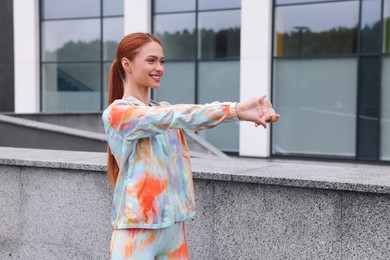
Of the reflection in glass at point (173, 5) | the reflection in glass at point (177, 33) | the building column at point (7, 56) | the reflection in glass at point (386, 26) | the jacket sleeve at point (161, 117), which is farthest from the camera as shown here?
the building column at point (7, 56)

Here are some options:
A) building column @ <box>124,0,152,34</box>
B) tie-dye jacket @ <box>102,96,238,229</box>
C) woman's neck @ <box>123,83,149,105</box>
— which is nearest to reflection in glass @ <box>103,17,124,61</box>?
building column @ <box>124,0,152,34</box>

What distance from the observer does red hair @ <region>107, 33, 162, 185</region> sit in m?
2.48

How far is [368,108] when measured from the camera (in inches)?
603

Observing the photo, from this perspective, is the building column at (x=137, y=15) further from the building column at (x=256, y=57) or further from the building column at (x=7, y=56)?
the building column at (x=7, y=56)

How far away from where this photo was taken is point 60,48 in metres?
20.3

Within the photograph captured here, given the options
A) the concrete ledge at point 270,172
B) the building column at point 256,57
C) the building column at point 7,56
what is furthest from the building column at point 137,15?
the concrete ledge at point 270,172

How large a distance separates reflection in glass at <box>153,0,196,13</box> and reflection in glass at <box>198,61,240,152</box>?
2.00 meters

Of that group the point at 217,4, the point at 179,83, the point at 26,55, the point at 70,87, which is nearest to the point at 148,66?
the point at 217,4

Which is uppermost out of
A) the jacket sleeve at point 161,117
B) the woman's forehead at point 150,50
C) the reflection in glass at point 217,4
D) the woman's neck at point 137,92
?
the reflection in glass at point 217,4

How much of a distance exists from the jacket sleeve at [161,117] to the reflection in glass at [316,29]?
46.1 feet

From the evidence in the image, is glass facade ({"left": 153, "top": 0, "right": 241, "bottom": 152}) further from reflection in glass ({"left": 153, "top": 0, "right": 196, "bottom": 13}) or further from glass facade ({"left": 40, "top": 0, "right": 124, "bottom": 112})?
glass facade ({"left": 40, "top": 0, "right": 124, "bottom": 112})

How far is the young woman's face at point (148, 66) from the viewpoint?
2473 mm

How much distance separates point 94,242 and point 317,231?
1.94 metres

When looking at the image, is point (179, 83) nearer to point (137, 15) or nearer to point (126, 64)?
point (137, 15)
